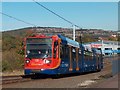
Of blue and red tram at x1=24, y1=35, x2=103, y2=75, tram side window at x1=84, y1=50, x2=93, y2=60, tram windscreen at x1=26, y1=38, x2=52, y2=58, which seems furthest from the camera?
tram side window at x1=84, y1=50, x2=93, y2=60

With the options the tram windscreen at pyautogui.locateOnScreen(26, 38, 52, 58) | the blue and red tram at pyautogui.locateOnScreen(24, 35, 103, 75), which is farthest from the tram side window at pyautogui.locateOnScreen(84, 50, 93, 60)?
the tram windscreen at pyautogui.locateOnScreen(26, 38, 52, 58)

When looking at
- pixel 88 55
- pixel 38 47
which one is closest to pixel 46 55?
pixel 38 47

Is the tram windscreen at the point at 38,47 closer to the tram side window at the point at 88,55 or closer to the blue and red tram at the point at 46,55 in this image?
the blue and red tram at the point at 46,55

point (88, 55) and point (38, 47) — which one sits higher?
point (38, 47)

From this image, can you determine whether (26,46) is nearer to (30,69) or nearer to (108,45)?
(30,69)

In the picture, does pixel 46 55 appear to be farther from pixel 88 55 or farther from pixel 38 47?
pixel 88 55

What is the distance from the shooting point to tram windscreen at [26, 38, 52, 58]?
25.2 meters

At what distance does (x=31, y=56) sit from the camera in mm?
25266

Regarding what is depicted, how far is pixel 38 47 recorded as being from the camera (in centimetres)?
2541

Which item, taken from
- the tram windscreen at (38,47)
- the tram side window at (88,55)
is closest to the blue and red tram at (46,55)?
the tram windscreen at (38,47)

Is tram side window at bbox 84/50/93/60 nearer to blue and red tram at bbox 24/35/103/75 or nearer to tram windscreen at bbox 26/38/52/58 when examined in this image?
blue and red tram at bbox 24/35/103/75

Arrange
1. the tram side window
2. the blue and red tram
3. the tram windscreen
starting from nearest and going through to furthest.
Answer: the blue and red tram, the tram windscreen, the tram side window

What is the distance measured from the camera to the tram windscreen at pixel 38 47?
25188 mm

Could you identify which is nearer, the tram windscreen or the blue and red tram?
the blue and red tram
